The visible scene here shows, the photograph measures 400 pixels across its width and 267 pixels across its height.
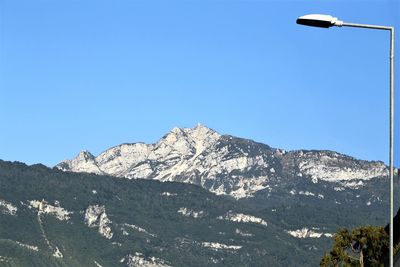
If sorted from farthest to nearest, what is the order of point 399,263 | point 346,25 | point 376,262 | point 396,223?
point 376,262 < point 396,223 < point 399,263 < point 346,25

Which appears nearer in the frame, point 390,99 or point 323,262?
point 390,99

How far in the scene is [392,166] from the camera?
36812 mm

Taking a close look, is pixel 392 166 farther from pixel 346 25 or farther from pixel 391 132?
pixel 346 25

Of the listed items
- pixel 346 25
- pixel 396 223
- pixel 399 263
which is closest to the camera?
pixel 346 25

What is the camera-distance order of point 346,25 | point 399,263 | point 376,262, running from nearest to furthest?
point 346,25 → point 399,263 → point 376,262

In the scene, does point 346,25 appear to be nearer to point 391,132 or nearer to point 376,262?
point 391,132

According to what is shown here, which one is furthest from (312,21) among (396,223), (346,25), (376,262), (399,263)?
(376,262)

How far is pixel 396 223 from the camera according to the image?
55.8 metres

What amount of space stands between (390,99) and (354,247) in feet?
171

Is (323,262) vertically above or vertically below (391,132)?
above

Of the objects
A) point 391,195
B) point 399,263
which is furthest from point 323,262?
point 391,195

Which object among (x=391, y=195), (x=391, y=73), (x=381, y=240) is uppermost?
(x=381, y=240)

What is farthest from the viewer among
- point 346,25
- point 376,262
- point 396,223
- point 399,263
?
point 376,262

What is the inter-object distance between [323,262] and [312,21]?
50.7m
